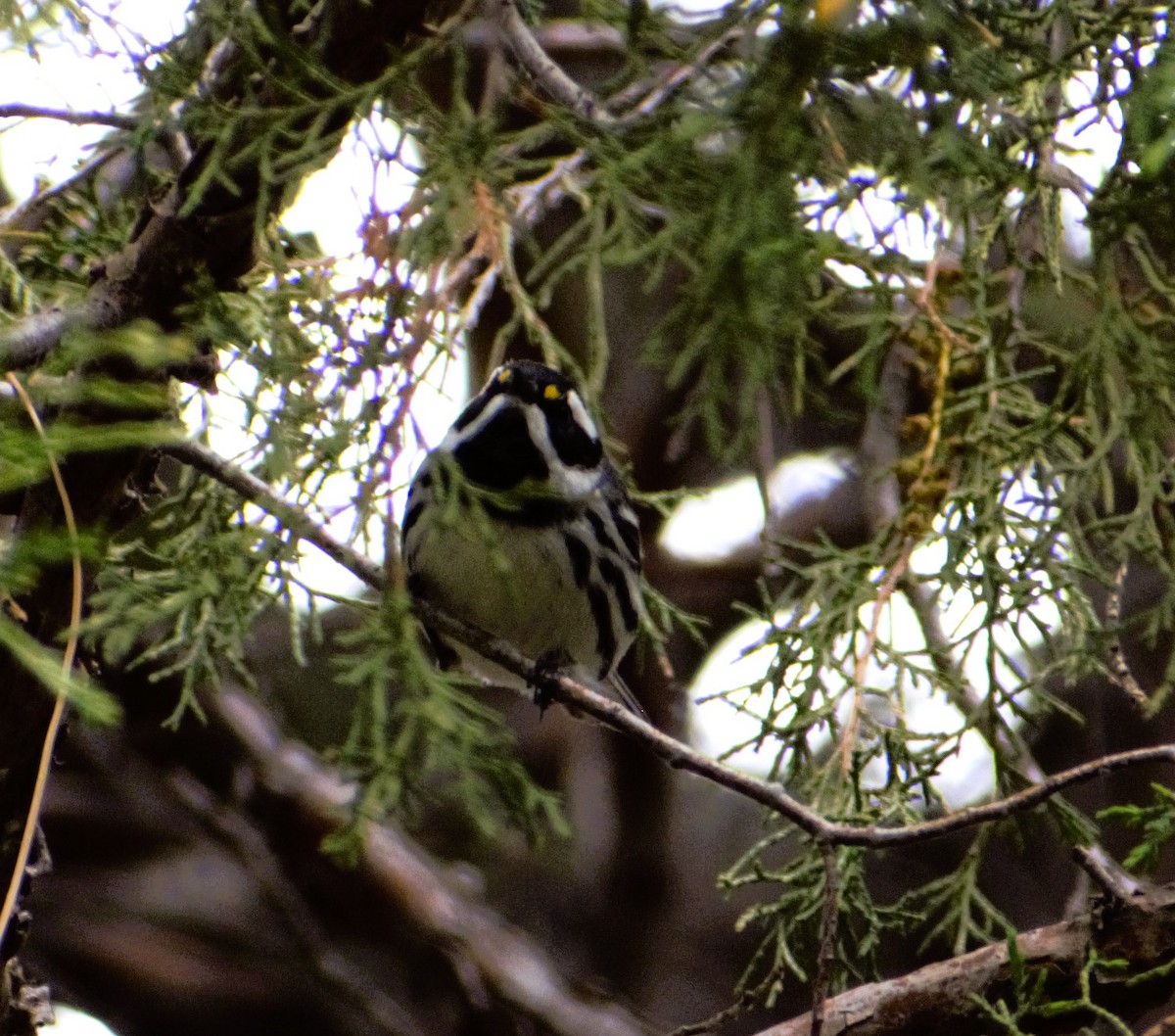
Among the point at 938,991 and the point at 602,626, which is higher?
the point at 602,626

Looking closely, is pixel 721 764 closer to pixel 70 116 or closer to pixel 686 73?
pixel 686 73

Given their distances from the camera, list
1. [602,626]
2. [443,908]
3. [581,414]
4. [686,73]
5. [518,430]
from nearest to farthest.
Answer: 1. [686,73]
2. [518,430]
3. [581,414]
4. [602,626]
5. [443,908]

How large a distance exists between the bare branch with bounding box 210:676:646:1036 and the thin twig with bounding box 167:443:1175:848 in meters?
1.85

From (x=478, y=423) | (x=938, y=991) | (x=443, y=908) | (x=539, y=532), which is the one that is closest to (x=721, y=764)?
(x=938, y=991)

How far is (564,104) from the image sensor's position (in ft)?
5.38

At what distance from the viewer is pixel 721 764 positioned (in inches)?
71.6

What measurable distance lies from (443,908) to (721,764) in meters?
2.09

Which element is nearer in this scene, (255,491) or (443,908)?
(255,491)

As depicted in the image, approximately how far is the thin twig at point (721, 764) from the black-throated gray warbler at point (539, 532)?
61 centimetres

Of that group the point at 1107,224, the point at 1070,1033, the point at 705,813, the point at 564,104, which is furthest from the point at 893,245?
the point at 705,813

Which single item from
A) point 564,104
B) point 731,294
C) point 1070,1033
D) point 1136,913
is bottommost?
point 1070,1033

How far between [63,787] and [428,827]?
1.11 meters

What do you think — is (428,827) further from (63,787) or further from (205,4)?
(205,4)

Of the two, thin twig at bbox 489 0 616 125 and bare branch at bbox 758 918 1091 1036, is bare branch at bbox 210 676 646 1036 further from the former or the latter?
thin twig at bbox 489 0 616 125
